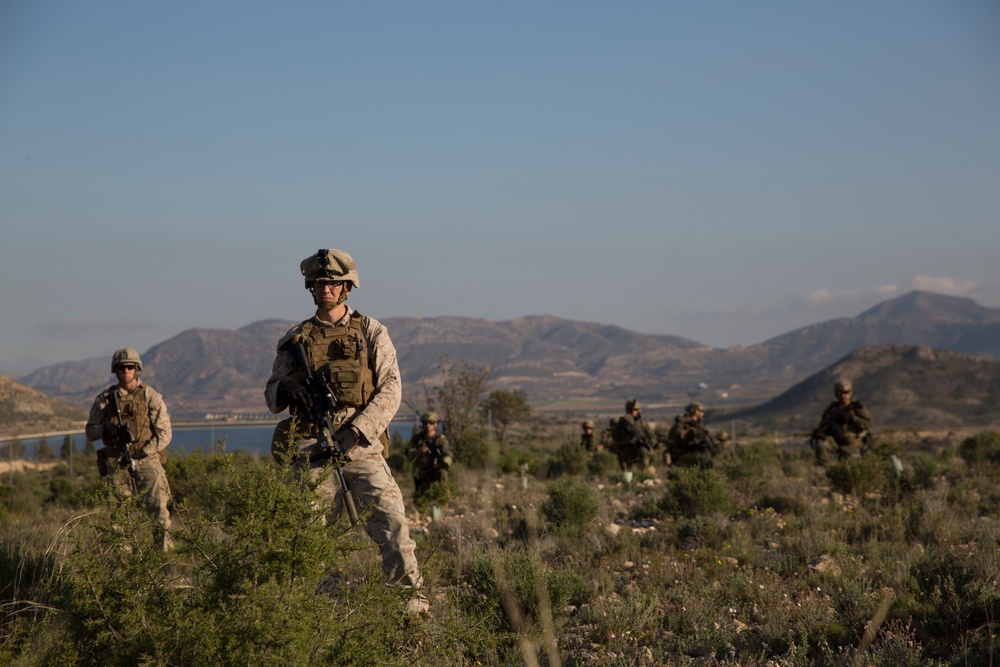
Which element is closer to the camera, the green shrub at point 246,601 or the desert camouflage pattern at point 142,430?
the green shrub at point 246,601

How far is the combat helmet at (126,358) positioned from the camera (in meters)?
8.21

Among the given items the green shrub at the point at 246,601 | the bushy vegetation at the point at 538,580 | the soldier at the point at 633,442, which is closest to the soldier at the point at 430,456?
the bushy vegetation at the point at 538,580

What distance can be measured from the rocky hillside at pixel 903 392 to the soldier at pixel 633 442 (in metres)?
58.4

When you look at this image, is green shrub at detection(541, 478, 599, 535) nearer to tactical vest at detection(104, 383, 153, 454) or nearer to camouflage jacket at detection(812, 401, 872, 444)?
tactical vest at detection(104, 383, 153, 454)

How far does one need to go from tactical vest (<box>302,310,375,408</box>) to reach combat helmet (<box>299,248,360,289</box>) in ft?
0.96

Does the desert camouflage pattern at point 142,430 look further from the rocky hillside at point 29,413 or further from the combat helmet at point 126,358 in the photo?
the rocky hillside at point 29,413

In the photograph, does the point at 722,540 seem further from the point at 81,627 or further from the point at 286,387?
the point at 81,627

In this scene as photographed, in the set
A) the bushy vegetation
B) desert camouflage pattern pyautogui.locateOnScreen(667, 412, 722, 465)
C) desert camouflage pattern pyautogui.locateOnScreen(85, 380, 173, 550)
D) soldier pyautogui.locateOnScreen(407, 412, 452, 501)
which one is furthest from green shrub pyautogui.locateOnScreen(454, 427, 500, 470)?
desert camouflage pattern pyautogui.locateOnScreen(85, 380, 173, 550)

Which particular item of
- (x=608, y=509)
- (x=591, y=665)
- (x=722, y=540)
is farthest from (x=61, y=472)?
(x=591, y=665)

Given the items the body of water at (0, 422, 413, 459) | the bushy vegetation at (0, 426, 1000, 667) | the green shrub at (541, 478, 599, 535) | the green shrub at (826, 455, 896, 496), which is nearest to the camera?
the bushy vegetation at (0, 426, 1000, 667)

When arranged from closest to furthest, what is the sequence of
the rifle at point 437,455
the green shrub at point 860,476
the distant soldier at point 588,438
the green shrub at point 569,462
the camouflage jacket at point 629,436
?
the green shrub at point 860,476 < the rifle at point 437,455 < the camouflage jacket at point 629,436 < the green shrub at point 569,462 < the distant soldier at point 588,438

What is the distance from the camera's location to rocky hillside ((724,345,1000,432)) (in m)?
77.9

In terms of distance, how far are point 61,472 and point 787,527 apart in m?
20.7

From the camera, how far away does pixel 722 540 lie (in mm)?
8234
